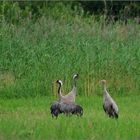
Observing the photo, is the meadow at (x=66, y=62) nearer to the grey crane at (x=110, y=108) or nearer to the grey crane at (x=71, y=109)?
the grey crane at (x=110, y=108)

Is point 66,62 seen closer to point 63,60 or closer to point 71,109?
point 63,60

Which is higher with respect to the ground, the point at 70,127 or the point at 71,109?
the point at 70,127

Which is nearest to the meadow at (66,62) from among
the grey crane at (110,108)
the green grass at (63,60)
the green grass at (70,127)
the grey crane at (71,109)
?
the green grass at (63,60)

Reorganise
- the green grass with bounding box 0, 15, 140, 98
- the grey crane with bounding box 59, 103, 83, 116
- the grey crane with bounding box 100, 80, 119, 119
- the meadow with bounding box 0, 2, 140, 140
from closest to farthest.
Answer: the grey crane with bounding box 59, 103, 83, 116 → the grey crane with bounding box 100, 80, 119, 119 → the meadow with bounding box 0, 2, 140, 140 → the green grass with bounding box 0, 15, 140, 98

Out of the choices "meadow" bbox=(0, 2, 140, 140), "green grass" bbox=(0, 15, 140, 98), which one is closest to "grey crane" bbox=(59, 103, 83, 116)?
"meadow" bbox=(0, 2, 140, 140)

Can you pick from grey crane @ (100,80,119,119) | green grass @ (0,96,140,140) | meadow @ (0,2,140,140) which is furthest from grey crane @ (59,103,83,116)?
meadow @ (0,2,140,140)

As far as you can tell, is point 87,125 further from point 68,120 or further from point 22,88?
point 22,88

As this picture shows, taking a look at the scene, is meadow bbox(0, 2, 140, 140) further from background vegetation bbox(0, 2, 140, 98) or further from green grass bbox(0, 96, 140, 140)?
green grass bbox(0, 96, 140, 140)

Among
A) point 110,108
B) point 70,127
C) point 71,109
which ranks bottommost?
point 110,108

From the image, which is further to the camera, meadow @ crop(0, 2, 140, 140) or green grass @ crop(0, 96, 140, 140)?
meadow @ crop(0, 2, 140, 140)

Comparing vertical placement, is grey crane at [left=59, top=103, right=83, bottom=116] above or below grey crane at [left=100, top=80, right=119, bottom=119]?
above

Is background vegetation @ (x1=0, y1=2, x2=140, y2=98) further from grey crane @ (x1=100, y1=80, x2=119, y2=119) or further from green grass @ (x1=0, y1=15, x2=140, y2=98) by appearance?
grey crane @ (x1=100, y1=80, x2=119, y2=119)

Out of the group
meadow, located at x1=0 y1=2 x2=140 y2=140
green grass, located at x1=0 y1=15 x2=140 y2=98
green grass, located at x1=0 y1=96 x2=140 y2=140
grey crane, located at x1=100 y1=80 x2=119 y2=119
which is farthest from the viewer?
green grass, located at x1=0 y1=15 x2=140 y2=98

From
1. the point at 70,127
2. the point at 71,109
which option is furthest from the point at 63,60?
the point at 70,127
